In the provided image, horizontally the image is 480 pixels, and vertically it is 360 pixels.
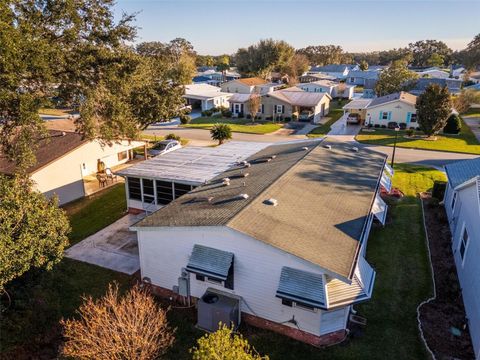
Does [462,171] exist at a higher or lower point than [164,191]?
higher

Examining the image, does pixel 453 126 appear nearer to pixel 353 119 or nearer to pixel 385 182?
pixel 353 119

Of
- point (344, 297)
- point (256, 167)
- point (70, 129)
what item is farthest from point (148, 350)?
point (70, 129)

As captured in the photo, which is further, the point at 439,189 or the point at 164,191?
the point at 439,189

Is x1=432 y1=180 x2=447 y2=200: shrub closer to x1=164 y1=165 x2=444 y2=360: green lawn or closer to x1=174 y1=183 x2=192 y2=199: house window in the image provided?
x1=164 y1=165 x2=444 y2=360: green lawn

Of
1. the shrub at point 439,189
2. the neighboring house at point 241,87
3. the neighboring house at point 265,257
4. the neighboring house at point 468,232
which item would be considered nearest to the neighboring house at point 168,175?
the neighboring house at point 265,257

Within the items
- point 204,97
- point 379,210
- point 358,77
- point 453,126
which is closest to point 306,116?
point 204,97

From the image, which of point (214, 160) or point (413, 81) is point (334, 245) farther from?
point (413, 81)

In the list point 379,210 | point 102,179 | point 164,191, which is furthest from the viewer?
point 102,179
